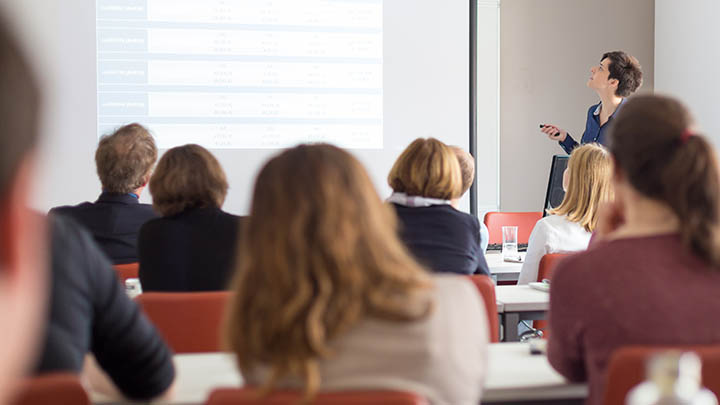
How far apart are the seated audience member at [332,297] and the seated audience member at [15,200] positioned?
749 mm

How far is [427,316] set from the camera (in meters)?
1.09

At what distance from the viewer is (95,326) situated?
126 cm

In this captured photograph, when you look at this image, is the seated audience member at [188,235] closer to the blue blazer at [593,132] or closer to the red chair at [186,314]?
the red chair at [186,314]

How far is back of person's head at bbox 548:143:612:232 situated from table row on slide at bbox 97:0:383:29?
244cm

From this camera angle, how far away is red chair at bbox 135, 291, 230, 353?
1.77 meters

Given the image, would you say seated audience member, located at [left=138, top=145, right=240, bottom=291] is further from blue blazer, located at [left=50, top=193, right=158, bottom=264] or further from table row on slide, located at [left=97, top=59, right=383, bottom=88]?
table row on slide, located at [left=97, top=59, right=383, bottom=88]

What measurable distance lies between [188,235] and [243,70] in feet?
9.19

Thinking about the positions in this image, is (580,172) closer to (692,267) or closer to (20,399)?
(692,267)

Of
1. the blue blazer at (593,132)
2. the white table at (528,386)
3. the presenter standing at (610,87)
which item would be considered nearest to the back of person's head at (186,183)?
the white table at (528,386)

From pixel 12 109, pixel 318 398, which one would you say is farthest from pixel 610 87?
pixel 12 109

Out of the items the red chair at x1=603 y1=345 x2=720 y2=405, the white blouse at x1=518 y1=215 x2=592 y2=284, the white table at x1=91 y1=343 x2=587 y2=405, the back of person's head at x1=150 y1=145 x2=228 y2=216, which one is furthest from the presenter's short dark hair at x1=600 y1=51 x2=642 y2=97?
Answer: the red chair at x1=603 y1=345 x2=720 y2=405

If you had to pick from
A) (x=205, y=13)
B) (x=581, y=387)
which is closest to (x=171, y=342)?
(x=581, y=387)

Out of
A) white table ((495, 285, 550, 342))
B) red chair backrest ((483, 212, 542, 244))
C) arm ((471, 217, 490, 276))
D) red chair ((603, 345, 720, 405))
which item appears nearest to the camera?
red chair ((603, 345, 720, 405))

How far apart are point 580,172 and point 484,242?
75 centimetres
